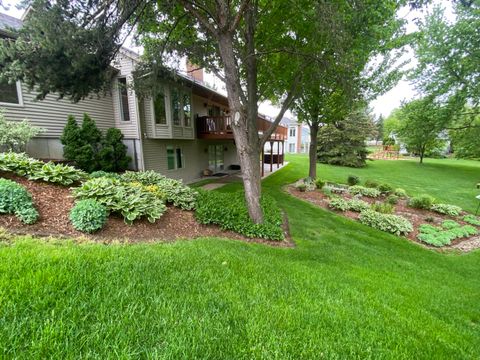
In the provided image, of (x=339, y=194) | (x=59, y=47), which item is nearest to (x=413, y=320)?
(x=59, y=47)

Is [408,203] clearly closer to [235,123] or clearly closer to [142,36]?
[235,123]

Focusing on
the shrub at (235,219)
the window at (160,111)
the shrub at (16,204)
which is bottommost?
the shrub at (235,219)

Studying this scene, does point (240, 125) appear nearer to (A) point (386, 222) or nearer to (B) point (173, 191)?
(B) point (173, 191)

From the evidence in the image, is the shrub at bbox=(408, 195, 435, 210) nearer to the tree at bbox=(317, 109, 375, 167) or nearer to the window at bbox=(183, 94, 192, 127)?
the window at bbox=(183, 94, 192, 127)

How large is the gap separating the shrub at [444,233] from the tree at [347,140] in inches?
722

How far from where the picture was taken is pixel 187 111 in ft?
42.0

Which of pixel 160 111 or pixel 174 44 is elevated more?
pixel 174 44

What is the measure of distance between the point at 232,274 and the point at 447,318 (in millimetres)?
2766

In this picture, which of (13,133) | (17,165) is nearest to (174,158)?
(13,133)

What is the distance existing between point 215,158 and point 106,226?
12.9 meters

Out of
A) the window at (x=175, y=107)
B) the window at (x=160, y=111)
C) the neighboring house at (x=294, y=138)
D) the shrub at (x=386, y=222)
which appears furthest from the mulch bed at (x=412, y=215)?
the neighboring house at (x=294, y=138)

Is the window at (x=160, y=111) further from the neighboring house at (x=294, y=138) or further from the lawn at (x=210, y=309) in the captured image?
the neighboring house at (x=294, y=138)

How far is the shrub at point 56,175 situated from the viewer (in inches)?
198

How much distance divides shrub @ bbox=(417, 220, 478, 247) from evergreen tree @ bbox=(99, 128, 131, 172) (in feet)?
35.6
